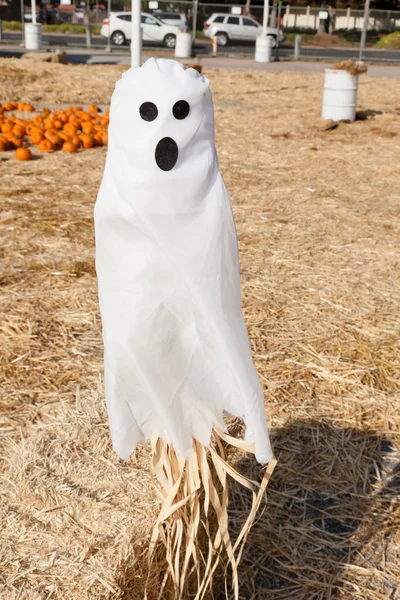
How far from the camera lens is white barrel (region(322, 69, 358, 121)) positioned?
1193 cm

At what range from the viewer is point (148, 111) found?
6.38ft

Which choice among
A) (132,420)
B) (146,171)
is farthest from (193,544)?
(146,171)

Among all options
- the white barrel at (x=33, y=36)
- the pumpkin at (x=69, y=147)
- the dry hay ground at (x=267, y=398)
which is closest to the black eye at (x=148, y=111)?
the dry hay ground at (x=267, y=398)

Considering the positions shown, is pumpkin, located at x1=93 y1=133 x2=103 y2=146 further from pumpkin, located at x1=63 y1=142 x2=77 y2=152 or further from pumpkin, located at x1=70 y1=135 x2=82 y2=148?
pumpkin, located at x1=63 y1=142 x2=77 y2=152

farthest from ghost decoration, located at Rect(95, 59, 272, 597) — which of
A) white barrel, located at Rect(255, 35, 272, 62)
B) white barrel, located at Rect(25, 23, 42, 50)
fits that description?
white barrel, located at Rect(255, 35, 272, 62)

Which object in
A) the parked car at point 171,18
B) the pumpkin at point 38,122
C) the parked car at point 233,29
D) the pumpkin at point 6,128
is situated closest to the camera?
the pumpkin at point 6,128

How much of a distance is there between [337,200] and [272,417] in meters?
4.55

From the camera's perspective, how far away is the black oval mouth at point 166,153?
1947mm

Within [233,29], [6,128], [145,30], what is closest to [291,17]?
[233,29]

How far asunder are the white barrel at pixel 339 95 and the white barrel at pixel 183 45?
54.3 ft

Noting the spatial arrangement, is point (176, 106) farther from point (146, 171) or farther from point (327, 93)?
point (327, 93)

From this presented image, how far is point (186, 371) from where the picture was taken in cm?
210

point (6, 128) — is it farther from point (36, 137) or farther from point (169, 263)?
point (169, 263)

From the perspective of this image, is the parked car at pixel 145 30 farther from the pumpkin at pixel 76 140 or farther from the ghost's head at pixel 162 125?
the ghost's head at pixel 162 125
